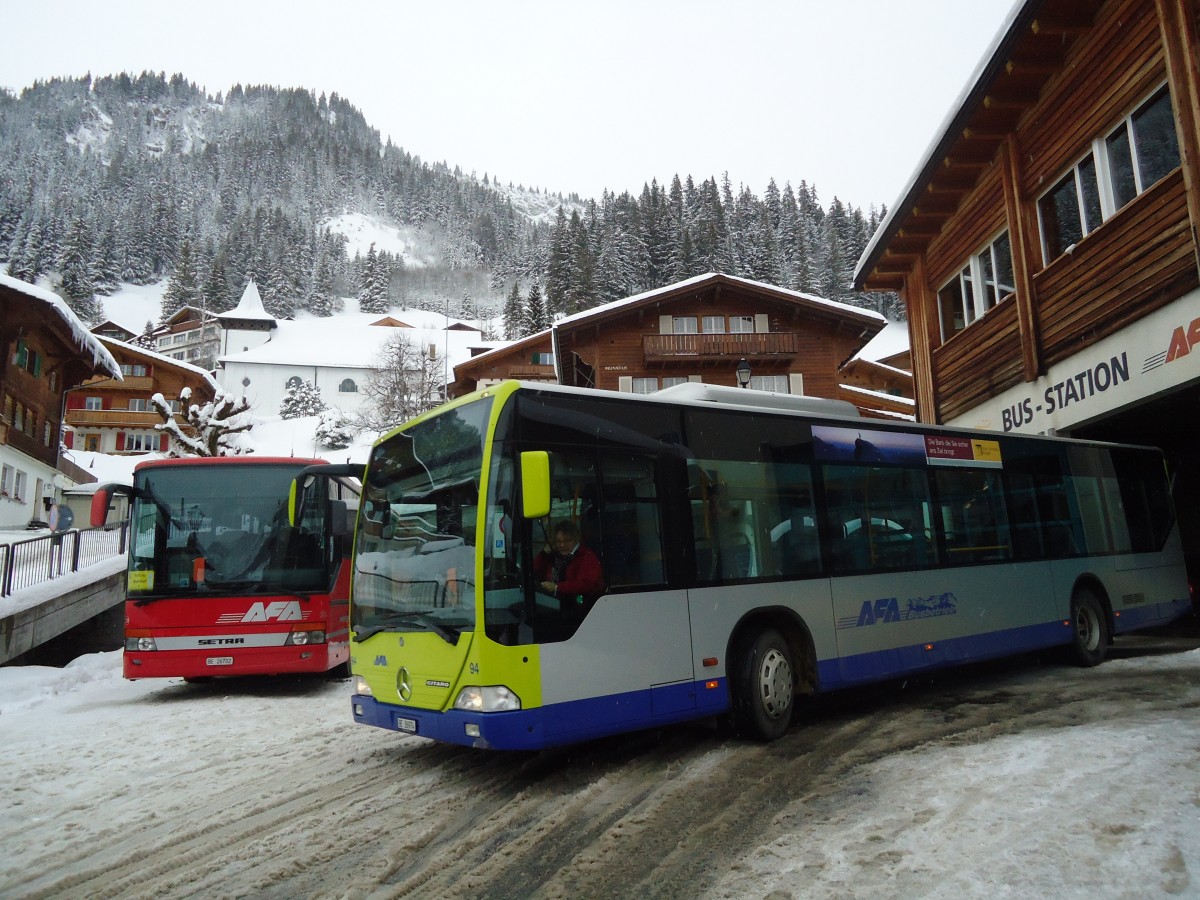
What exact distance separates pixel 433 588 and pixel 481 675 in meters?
0.82

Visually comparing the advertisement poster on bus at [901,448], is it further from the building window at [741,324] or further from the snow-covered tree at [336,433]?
the snow-covered tree at [336,433]

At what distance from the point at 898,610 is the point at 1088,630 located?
4165mm

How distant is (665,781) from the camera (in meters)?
5.71

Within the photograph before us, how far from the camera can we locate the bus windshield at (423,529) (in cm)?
570

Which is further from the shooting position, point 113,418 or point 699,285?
point 113,418

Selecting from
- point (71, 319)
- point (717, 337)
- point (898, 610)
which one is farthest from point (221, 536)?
point (717, 337)

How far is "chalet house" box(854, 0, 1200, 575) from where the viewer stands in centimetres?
954

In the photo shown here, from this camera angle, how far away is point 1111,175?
10953 mm

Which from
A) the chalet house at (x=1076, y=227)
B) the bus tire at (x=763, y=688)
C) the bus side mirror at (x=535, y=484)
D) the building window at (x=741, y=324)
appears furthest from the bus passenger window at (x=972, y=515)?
the building window at (x=741, y=324)

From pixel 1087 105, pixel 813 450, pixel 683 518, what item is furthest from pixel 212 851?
pixel 1087 105

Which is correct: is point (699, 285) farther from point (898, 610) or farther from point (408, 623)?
point (408, 623)

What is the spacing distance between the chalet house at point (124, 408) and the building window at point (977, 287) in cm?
5741

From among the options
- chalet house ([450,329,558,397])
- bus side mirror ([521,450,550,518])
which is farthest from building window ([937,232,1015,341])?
chalet house ([450,329,558,397])

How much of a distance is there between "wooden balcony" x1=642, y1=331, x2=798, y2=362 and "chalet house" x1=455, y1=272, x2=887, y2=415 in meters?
0.04
